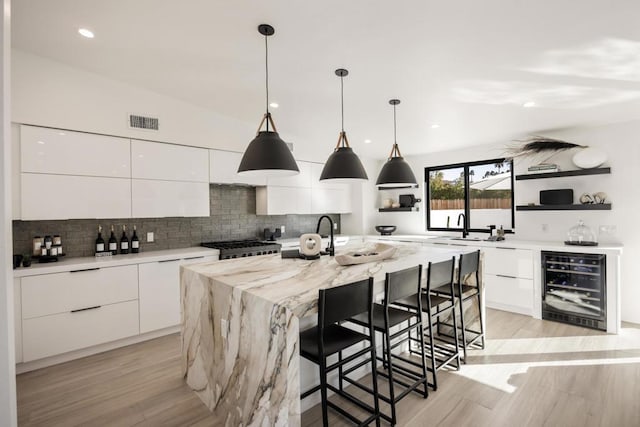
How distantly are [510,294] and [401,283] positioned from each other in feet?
9.30

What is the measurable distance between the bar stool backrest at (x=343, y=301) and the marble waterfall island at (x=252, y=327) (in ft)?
0.20

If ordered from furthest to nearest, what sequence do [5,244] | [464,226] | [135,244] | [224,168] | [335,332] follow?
[464,226] < [224,168] < [135,244] < [335,332] < [5,244]

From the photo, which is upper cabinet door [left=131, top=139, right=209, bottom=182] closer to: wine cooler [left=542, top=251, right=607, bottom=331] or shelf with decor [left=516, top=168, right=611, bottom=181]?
shelf with decor [left=516, top=168, right=611, bottom=181]

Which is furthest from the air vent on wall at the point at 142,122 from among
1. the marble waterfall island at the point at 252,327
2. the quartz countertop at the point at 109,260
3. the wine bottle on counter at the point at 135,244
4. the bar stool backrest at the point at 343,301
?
the bar stool backrest at the point at 343,301

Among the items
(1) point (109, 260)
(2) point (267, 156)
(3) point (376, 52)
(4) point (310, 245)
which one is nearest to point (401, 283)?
(4) point (310, 245)

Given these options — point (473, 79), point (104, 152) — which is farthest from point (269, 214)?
point (473, 79)

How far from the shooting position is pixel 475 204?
531 centimetres

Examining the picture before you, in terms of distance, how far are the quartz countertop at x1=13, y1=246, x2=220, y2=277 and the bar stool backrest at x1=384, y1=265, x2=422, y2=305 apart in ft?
7.98

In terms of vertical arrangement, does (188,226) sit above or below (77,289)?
above

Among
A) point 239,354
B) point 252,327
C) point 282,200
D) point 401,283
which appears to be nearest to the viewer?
point 252,327

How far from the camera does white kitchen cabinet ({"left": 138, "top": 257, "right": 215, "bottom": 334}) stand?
11.1 ft

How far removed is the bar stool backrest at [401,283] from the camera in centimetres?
210

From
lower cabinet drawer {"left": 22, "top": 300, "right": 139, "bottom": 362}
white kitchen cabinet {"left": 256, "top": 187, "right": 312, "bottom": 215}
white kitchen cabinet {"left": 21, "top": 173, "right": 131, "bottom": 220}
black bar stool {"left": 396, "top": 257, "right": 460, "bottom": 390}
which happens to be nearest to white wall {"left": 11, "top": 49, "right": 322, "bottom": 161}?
white kitchen cabinet {"left": 21, "top": 173, "right": 131, "bottom": 220}

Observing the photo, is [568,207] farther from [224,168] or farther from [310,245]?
[224,168]
